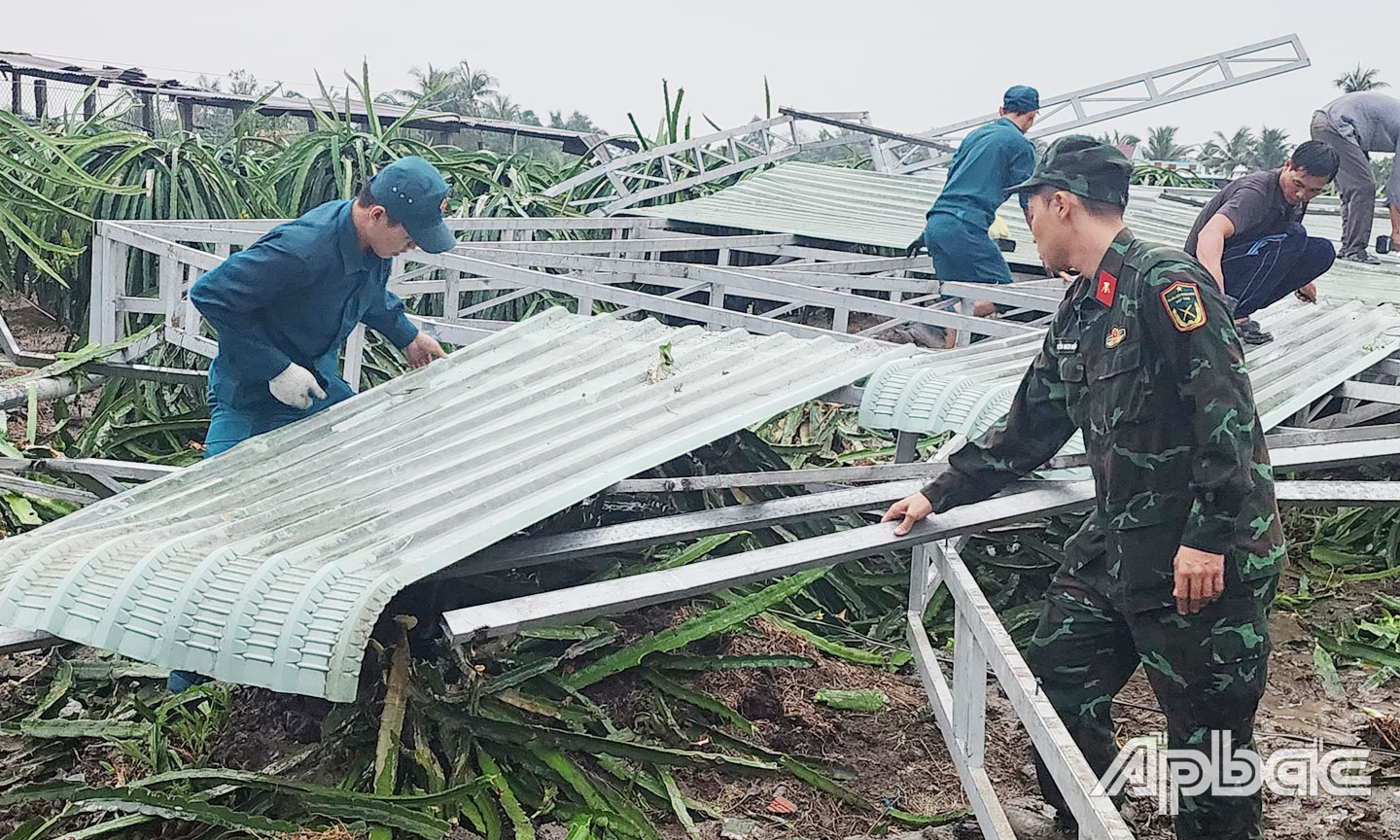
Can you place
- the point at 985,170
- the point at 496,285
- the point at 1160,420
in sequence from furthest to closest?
1. the point at 985,170
2. the point at 496,285
3. the point at 1160,420

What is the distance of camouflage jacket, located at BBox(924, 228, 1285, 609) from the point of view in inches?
104

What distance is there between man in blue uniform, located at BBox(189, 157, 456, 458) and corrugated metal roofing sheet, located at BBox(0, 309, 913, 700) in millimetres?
228

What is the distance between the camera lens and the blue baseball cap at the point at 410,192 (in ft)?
13.2

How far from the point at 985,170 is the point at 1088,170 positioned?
4213 mm

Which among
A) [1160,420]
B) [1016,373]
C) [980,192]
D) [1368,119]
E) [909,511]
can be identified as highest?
[1368,119]

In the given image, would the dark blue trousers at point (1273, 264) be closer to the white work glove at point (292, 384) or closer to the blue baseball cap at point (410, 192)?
the blue baseball cap at point (410, 192)

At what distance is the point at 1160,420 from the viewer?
276cm

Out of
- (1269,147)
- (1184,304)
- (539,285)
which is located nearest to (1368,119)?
(539,285)

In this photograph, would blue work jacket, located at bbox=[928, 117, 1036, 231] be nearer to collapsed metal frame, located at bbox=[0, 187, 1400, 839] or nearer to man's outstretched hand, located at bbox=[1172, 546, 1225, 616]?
collapsed metal frame, located at bbox=[0, 187, 1400, 839]

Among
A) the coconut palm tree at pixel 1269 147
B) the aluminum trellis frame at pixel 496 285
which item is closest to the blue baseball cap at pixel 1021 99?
the aluminum trellis frame at pixel 496 285

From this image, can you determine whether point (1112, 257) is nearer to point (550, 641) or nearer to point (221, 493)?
point (550, 641)

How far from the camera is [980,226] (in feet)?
23.2

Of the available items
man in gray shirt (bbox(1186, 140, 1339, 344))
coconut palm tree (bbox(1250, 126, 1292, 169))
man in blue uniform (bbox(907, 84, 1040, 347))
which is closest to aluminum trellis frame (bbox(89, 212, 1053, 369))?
man in blue uniform (bbox(907, 84, 1040, 347))

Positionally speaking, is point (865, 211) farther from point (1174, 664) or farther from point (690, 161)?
point (1174, 664)
